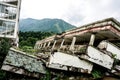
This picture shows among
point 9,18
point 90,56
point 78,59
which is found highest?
point 9,18

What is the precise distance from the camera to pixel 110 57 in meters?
12.9

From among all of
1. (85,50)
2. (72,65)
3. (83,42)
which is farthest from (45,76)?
(83,42)

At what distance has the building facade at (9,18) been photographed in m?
30.2

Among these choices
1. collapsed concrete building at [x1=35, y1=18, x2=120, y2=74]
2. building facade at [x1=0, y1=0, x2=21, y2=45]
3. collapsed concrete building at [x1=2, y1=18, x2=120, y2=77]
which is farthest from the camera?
building facade at [x1=0, y1=0, x2=21, y2=45]

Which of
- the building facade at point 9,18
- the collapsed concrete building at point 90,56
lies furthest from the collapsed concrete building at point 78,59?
the building facade at point 9,18

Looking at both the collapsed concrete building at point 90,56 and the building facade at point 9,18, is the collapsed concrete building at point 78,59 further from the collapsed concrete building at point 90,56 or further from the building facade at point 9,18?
the building facade at point 9,18

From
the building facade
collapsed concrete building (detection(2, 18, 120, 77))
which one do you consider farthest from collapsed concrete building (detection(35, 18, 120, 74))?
the building facade

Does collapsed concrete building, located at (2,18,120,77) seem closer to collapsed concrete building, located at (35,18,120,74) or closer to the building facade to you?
collapsed concrete building, located at (35,18,120,74)

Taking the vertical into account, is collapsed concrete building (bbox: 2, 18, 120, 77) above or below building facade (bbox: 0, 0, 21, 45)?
below

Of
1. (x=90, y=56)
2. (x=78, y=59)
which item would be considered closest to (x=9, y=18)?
(x=78, y=59)

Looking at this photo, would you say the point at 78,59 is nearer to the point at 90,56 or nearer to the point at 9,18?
the point at 90,56

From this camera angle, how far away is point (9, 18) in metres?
31.2

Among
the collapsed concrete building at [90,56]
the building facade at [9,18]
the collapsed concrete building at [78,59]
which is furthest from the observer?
the building facade at [9,18]

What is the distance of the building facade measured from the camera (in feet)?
99.2
